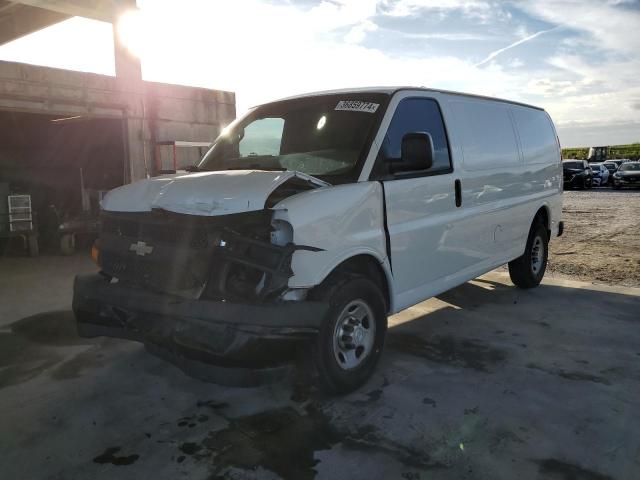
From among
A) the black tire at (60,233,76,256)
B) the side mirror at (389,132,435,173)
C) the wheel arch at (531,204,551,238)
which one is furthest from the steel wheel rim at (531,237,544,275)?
the black tire at (60,233,76,256)

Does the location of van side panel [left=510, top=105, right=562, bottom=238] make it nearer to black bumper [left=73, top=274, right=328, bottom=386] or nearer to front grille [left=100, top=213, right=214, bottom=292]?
black bumper [left=73, top=274, right=328, bottom=386]

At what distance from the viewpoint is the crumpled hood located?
3.04 metres

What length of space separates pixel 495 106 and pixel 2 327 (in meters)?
5.83

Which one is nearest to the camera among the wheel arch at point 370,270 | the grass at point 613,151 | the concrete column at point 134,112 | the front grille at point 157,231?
the front grille at point 157,231

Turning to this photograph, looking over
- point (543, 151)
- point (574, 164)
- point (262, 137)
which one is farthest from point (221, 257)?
point (574, 164)

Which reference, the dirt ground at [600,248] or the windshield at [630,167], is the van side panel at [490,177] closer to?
the dirt ground at [600,248]

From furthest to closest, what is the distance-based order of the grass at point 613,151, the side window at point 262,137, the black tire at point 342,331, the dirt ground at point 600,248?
the grass at point 613,151 < the dirt ground at point 600,248 < the side window at point 262,137 < the black tire at point 342,331

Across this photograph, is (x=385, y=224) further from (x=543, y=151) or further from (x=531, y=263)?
(x=543, y=151)

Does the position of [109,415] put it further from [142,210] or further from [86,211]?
[86,211]

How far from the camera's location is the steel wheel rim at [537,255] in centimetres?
661

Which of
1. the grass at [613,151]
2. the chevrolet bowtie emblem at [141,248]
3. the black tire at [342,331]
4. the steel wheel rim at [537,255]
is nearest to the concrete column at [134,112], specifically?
the chevrolet bowtie emblem at [141,248]

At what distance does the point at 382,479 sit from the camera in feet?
8.57

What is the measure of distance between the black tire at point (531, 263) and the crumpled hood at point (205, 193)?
391 cm

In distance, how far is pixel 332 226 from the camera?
129 inches
